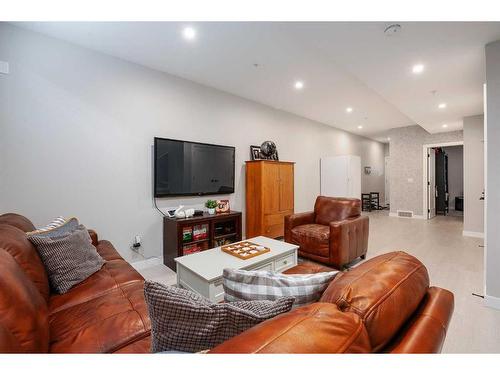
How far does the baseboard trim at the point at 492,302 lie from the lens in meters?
2.04

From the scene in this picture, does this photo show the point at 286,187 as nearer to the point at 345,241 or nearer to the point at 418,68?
the point at 345,241

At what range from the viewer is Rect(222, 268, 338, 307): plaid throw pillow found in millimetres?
874

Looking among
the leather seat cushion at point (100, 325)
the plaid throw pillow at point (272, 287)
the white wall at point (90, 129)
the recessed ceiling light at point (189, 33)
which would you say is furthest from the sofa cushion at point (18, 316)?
the recessed ceiling light at point (189, 33)

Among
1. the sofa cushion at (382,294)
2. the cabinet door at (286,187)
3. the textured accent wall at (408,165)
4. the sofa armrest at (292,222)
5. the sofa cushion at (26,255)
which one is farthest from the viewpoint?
the textured accent wall at (408,165)

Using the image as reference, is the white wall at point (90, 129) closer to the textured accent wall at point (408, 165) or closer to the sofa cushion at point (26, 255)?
the sofa cushion at point (26, 255)

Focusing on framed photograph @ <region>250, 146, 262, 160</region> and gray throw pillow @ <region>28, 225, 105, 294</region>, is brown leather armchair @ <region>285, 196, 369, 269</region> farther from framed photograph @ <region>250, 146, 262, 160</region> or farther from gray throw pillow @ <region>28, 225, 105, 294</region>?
gray throw pillow @ <region>28, 225, 105, 294</region>

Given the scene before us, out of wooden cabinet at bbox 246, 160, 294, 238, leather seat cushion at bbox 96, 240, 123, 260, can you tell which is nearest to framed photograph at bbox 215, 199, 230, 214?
wooden cabinet at bbox 246, 160, 294, 238

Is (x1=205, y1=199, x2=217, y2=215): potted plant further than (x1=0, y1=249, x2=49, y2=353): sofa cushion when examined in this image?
Yes

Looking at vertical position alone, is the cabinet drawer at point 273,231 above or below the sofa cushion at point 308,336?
below

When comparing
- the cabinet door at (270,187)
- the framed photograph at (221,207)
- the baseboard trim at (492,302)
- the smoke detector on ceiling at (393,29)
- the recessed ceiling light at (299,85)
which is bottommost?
the baseboard trim at (492,302)

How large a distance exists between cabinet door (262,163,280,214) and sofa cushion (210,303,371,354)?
3.29 m

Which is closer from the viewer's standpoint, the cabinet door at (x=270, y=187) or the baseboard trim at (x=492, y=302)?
the baseboard trim at (x=492, y=302)

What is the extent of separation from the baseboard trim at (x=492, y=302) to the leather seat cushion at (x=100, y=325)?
9.30ft
